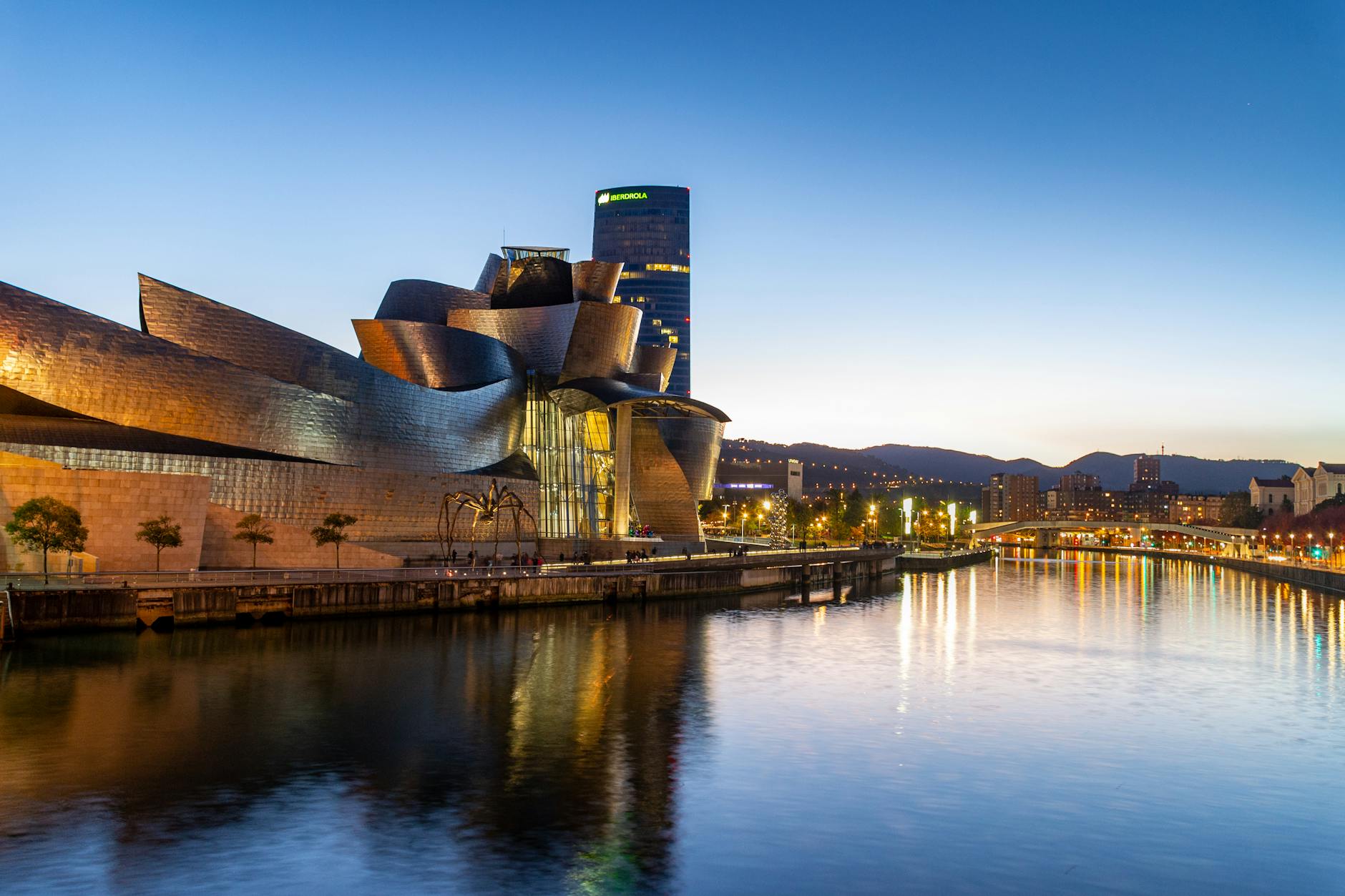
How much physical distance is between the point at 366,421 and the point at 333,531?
23.9ft

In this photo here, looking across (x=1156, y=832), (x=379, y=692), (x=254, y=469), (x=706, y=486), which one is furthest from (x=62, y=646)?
(x=706, y=486)

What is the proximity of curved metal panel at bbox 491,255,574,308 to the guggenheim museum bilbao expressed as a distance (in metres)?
0.12

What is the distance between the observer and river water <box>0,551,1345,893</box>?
46.8 ft

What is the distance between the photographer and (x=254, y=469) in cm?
4300

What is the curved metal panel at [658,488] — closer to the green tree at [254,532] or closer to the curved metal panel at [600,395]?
the curved metal panel at [600,395]

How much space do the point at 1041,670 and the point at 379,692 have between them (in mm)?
18644

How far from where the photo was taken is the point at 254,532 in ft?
135

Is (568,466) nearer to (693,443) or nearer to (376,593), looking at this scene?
(693,443)

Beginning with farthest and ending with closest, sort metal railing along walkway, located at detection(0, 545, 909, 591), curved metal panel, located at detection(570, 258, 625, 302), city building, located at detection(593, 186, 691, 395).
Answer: city building, located at detection(593, 186, 691, 395), curved metal panel, located at detection(570, 258, 625, 302), metal railing along walkway, located at detection(0, 545, 909, 591)

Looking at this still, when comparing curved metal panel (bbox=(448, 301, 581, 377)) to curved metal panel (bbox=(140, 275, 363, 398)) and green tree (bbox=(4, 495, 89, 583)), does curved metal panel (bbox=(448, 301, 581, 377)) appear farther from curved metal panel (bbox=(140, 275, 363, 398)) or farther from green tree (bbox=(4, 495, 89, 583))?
green tree (bbox=(4, 495, 89, 583))

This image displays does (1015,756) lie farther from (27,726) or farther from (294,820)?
(27,726)

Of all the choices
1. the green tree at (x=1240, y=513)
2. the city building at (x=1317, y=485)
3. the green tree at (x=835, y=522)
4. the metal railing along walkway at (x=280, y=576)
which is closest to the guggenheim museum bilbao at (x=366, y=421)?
the metal railing along walkway at (x=280, y=576)

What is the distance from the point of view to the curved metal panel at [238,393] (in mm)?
38688

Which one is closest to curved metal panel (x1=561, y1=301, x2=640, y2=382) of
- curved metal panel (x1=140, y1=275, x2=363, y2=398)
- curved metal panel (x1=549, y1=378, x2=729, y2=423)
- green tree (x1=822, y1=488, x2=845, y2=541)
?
curved metal panel (x1=549, y1=378, x2=729, y2=423)
